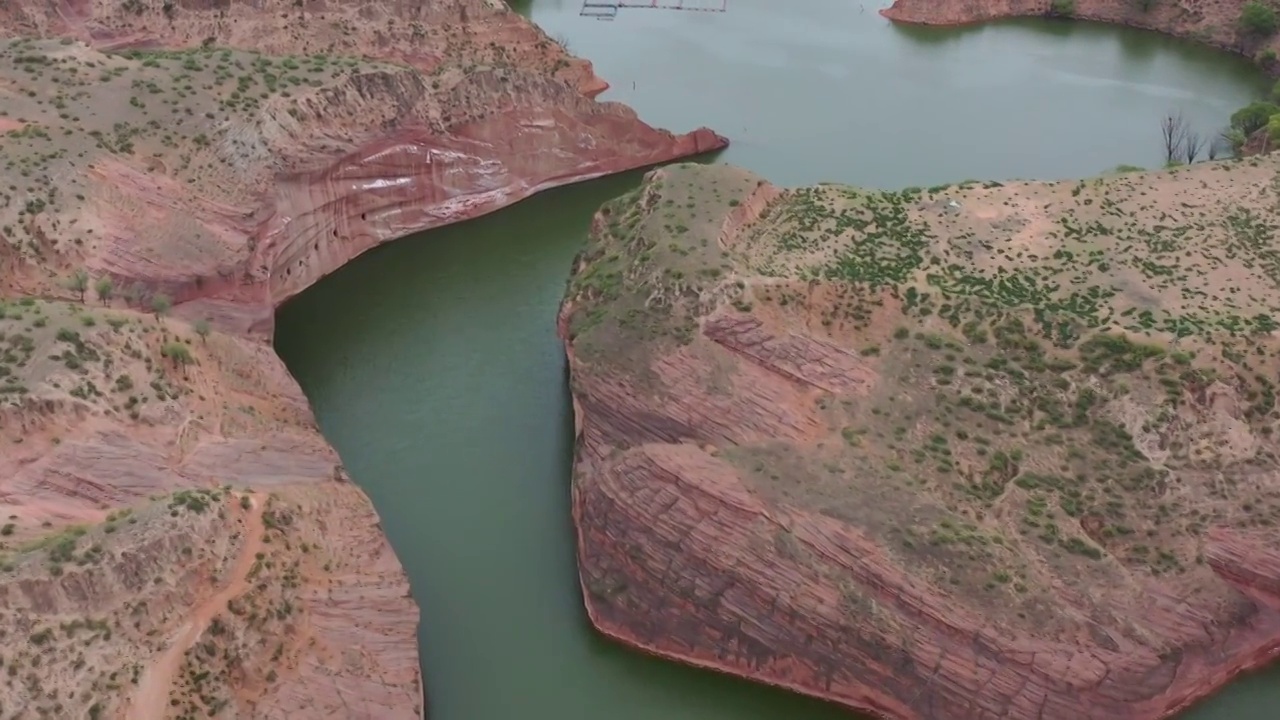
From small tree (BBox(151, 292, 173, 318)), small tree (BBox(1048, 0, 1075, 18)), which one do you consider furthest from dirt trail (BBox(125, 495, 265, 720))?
small tree (BBox(1048, 0, 1075, 18))

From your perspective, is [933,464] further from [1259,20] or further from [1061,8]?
[1061,8]

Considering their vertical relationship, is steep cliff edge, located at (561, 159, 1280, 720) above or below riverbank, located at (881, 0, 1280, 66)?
below

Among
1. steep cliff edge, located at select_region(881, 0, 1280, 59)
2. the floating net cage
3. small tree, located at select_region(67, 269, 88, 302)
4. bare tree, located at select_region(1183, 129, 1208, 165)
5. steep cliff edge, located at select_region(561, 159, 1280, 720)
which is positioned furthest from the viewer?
the floating net cage

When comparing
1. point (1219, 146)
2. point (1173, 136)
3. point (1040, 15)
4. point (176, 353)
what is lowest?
point (176, 353)

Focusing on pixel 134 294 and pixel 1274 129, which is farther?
pixel 1274 129

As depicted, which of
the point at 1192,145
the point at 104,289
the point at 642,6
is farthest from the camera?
the point at 642,6

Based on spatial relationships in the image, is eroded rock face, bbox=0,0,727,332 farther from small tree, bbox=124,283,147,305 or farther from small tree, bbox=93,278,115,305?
small tree, bbox=93,278,115,305

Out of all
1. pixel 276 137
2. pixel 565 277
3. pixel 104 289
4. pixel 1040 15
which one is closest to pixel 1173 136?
pixel 1040 15

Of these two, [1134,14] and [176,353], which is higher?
[1134,14]
